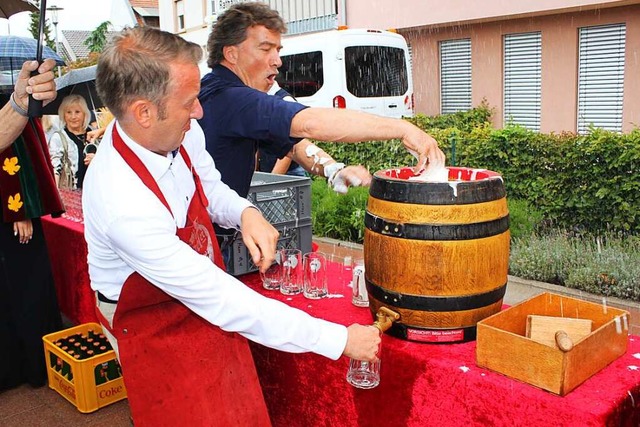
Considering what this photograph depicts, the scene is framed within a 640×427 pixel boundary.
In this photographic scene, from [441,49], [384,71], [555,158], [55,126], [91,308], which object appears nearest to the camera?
[91,308]

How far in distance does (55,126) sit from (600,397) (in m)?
6.31

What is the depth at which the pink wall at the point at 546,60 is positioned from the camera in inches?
398

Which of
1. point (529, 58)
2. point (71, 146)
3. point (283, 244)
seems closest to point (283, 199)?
point (283, 244)

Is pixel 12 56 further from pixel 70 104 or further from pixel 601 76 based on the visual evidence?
pixel 601 76

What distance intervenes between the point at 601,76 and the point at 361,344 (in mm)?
10281

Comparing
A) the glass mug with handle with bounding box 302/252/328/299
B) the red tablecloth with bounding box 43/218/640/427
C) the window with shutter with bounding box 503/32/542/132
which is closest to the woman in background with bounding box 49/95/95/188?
the glass mug with handle with bounding box 302/252/328/299

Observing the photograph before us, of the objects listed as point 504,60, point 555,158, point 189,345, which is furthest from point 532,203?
point 504,60

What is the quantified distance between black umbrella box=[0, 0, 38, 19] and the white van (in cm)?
753

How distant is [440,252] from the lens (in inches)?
65.1

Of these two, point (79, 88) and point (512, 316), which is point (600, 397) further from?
point (79, 88)

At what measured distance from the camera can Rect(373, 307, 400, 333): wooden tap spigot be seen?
174cm

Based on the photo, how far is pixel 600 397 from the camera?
1471mm

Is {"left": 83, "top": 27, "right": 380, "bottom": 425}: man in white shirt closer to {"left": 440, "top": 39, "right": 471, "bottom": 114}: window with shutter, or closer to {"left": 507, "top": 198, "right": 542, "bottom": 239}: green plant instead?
{"left": 507, "top": 198, "right": 542, "bottom": 239}: green plant

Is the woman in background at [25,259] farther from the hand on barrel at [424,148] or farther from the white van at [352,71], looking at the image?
the white van at [352,71]
